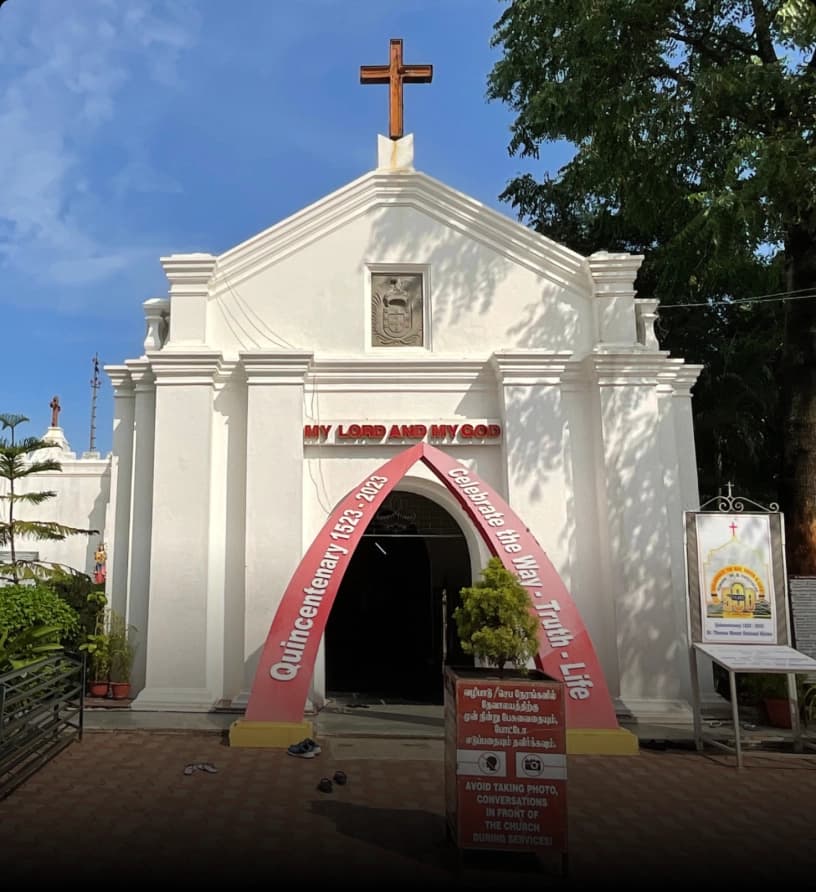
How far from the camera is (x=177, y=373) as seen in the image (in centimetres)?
991

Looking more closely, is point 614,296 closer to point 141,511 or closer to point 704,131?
point 704,131

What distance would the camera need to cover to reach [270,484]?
9.59 metres

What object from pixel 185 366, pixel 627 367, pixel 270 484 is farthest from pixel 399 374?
pixel 627 367

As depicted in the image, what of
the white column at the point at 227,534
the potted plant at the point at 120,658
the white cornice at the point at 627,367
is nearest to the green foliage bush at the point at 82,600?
the potted plant at the point at 120,658

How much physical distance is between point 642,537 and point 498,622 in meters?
4.76

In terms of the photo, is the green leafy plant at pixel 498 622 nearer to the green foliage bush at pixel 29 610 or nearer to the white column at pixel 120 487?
the green foliage bush at pixel 29 610

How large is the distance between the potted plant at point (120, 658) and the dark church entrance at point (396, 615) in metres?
3.32

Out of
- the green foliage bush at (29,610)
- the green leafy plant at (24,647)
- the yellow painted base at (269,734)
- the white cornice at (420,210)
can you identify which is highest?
the white cornice at (420,210)

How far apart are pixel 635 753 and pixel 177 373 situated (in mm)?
7021

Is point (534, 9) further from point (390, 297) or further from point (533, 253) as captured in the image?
point (390, 297)

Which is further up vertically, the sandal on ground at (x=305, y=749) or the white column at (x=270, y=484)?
the white column at (x=270, y=484)

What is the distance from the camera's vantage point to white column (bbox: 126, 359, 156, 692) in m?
9.70

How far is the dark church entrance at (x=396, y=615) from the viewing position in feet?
41.4

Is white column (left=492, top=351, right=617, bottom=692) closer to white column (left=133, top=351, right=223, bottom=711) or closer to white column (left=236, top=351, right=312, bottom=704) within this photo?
white column (left=236, top=351, right=312, bottom=704)
